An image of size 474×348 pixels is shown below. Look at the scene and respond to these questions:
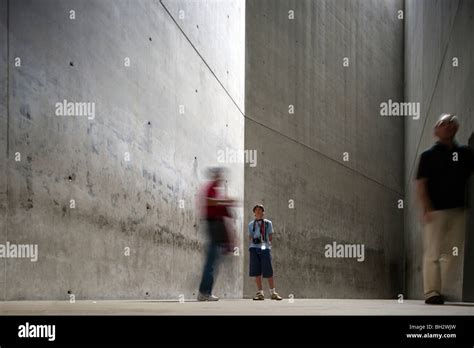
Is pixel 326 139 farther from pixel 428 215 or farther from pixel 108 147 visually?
pixel 428 215

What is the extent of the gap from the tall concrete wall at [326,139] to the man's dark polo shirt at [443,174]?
9.11 m

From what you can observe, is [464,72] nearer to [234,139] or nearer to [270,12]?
[234,139]

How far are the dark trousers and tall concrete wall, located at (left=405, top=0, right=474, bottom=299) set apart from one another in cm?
268

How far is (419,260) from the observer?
53.8 ft

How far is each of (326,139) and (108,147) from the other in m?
10.3

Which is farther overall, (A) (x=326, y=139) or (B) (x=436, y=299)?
(A) (x=326, y=139)

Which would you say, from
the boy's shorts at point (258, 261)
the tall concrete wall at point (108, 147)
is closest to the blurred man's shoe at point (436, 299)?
the tall concrete wall at point (108, 147)

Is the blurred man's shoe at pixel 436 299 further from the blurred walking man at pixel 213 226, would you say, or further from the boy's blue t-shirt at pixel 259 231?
the boy's blue t-shirt at pixel 259 231

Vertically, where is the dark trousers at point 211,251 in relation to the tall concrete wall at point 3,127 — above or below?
below

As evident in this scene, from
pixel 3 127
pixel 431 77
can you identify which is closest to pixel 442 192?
pixel 3 127

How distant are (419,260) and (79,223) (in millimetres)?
10477

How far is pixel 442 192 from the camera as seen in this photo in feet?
20.5

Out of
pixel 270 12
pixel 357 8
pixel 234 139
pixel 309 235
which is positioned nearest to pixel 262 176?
pixel 234 139

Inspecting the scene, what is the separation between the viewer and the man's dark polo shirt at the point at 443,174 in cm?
617
